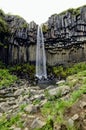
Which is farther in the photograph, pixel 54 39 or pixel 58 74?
pixel 54 39

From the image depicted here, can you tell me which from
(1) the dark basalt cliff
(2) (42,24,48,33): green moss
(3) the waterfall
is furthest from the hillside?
(2) (42,24,48,33): green moss

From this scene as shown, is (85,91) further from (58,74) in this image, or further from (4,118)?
(58,74)

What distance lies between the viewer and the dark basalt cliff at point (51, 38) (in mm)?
55287

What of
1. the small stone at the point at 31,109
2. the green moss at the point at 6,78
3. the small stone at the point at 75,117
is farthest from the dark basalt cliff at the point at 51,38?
the small stone at the point at 75,117

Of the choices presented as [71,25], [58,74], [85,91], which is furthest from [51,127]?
[71,25]

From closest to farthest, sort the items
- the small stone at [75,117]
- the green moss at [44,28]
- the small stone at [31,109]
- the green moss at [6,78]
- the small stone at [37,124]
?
the small stone at [75,117] < the small stone at [37,124] < the small stone at [31,109] < the green moss at [6,78] < the green moss at [44,28]

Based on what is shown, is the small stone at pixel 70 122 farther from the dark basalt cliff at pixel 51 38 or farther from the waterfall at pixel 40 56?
the dark basalt cliff at pixel 51 38

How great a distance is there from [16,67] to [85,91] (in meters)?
45.4

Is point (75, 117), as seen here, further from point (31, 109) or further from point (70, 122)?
point (31, 109)

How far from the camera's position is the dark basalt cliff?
181ft

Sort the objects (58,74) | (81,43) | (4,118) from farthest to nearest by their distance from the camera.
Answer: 1. (81,43)
2. (58,74)
3. (4,118)

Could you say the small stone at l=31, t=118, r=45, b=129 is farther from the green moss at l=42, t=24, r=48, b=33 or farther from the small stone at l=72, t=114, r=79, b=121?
the green moss at l=42, t=24, r=48, b=33

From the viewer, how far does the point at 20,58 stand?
59.3 metres

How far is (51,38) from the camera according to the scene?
57531 millimetres
